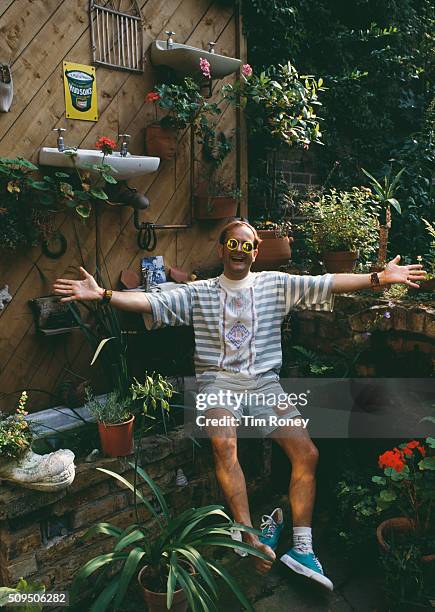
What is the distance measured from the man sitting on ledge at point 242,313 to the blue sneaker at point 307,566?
0.55ft

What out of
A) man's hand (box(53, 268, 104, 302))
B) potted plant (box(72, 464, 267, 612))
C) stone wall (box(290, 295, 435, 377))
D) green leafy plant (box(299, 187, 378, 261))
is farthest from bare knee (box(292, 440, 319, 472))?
green leafy plant (box(299, 187, 378, 261))

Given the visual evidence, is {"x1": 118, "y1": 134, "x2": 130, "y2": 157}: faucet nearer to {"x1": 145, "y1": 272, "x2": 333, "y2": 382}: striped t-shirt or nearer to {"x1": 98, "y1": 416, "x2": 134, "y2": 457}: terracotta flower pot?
{"x1": 145, "y1": 272, "x2": 333, "y2": 382}: striped t-shirt

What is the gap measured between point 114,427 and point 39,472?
15.2 inches

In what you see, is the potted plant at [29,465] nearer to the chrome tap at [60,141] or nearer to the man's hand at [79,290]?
the man's hand at [79,290]

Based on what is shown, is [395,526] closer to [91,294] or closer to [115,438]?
[115,438]

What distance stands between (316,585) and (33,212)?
7.30ft

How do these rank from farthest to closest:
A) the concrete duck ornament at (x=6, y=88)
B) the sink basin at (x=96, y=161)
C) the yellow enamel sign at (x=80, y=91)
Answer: the yellow enamel sign at (x=80, y=91) → the sink basin at (x=96, y=161) → the concrete duck ornament at (x=6, y=88)

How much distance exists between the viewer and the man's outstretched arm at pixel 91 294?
7.66ft

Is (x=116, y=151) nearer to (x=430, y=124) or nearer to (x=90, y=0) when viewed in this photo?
(x=90, y=0)

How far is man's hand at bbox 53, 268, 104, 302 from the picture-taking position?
2330 mm

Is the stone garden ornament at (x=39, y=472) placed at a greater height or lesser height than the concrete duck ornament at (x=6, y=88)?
lesser

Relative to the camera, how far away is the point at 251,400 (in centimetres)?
253

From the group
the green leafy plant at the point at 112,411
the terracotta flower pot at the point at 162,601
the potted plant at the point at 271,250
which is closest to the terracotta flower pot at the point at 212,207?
the potted plant at the point at 271,250

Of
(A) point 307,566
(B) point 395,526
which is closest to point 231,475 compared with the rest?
(A) point 307,566
